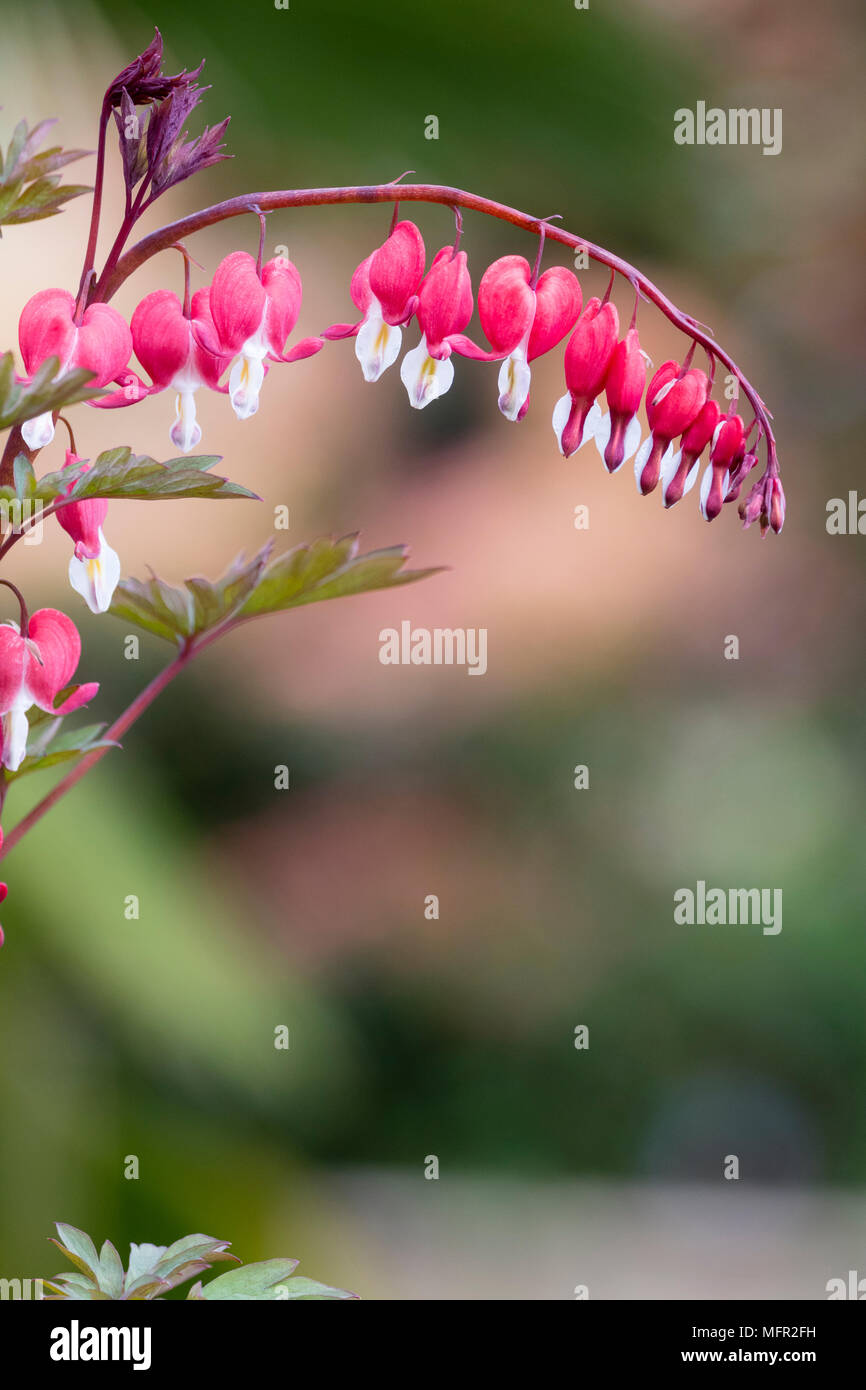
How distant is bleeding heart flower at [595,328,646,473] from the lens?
587 millimetres

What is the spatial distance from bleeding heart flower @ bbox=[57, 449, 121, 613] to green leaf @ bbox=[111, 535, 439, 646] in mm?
41

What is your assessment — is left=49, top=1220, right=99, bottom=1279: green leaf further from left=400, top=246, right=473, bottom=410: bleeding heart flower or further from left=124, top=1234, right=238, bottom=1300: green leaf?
left=400, top=246, right=473, bottom=410: bleeding heart flower

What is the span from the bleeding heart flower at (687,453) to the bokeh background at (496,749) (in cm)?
126

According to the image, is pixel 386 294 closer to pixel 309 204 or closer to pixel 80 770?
pixel 309 204

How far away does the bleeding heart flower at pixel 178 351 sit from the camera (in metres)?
0.53

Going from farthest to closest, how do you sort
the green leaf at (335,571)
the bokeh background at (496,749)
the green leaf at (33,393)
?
1. the bokeh background at (496,749)
2. the green leaf at (335,571)
3. the green leaf at (33,393)

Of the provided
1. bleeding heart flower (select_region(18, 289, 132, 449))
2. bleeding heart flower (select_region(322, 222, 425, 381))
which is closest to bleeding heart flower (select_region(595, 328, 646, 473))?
bleeding heart flower (select_region(322, 222, 425, 381))

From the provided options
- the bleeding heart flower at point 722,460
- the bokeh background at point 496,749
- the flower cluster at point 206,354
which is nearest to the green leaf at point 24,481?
the flower cluster at point 206,354

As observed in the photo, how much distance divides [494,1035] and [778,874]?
60 cm

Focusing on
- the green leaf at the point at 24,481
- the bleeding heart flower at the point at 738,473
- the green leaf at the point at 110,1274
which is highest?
the bleeding heart flower at the point at 738,473

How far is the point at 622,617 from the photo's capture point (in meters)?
2.25

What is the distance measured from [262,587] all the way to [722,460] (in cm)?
25

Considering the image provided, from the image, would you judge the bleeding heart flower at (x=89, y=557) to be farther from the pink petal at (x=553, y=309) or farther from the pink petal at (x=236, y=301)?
the pink petal at (x=553, y=309)
